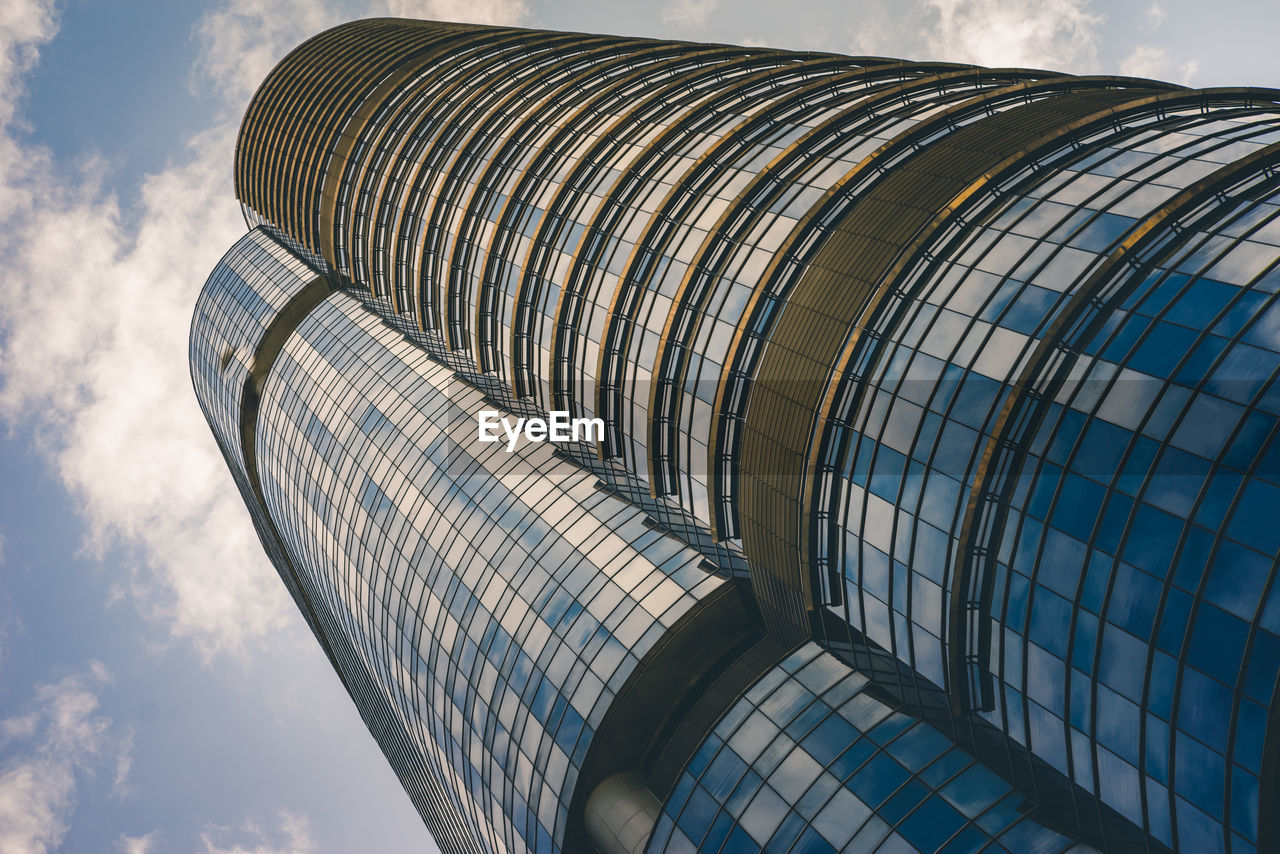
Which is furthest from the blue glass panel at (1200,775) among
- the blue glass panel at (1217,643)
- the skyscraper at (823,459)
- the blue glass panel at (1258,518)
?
the blue glass panel at (1258,518)

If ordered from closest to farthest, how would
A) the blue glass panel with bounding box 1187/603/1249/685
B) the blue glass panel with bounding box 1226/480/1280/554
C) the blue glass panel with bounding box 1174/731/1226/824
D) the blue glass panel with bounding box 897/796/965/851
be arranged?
the blue glass panel with bounding box 1226/480/1280/554
the blue glass panel with bounding box 1187/603/1249/685
the blue glass panel with bounding box 1174/731/1226/824
the blue glass panel with bounding box 897/796/965/851

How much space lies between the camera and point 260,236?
103438mm

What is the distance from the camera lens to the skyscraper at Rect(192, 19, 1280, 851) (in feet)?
65.5

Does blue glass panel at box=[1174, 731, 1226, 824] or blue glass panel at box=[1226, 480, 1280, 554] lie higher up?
blue glass panel at box=[1226, 480, 1280, 554]

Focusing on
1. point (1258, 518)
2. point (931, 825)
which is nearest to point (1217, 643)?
point (1258, 518)

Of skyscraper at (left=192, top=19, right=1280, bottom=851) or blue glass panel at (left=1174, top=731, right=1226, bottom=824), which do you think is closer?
blue glass panel at (left=1174, top=731, right=1226, bottom=824)

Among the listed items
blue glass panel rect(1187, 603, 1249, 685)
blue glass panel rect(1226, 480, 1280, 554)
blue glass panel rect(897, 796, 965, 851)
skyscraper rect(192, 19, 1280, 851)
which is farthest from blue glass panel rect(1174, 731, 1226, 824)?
blue glass panel rect(897, 796, 965, 851)

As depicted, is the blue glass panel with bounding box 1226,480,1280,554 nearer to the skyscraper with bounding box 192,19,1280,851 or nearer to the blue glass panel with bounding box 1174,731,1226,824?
the skyscraper with bounding box 192,19,1280,851

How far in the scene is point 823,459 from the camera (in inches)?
1137

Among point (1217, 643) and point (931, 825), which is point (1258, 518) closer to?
point (1217, 643)

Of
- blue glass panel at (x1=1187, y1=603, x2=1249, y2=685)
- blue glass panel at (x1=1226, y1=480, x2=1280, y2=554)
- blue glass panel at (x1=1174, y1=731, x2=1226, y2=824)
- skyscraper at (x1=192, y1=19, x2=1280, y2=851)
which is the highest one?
skyscraper at (x1=192, y1=19, x2=1280, y2=851)

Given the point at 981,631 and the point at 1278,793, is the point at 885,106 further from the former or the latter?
the point at 1278,793

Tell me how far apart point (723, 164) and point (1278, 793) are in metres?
34.5

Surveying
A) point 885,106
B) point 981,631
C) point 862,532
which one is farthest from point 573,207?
point 981,631
